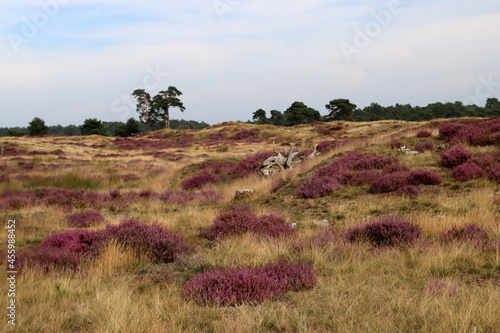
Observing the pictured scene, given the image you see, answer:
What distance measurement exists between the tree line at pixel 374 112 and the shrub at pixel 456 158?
6543 cm

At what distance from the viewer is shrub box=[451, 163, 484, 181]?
376 inches

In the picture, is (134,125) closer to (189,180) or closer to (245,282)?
(189,180)

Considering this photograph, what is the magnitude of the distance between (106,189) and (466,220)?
16.3 metres

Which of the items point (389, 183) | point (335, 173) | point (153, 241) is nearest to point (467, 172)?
point (389, 183)

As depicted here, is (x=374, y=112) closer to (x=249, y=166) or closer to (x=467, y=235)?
(x=249, y=166)

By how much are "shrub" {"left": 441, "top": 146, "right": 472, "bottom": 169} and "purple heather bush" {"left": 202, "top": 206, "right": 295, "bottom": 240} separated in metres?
7.12

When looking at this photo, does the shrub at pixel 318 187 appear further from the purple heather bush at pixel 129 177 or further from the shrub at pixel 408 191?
the purple heather bush at pixel 129 177

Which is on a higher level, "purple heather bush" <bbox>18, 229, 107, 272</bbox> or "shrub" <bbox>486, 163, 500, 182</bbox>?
"shrub" <bbox>486, 163, 500, 182</bbox>

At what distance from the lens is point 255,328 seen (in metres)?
2.84

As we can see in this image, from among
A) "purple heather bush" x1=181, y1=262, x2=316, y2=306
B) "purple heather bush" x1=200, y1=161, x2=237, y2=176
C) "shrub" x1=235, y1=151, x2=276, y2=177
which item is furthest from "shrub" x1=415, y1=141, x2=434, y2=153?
"purple heather bush" x1=181, y1=262, x2=316, y2=306

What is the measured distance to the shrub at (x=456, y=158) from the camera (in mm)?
10711

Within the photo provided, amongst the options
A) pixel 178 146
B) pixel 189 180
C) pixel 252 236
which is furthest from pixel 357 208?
pixel 178 146

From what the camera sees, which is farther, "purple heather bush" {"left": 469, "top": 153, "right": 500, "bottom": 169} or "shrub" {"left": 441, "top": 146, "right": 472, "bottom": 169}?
"shrub" {"left": 441, "top": 146, "right": 472, "bottom": 169}

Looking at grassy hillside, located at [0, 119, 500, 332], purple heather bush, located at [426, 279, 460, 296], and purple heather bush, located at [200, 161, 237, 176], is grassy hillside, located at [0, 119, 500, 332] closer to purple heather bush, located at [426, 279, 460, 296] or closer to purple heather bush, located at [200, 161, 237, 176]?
purple heather bush, located at [426, 279, 460, 296]
